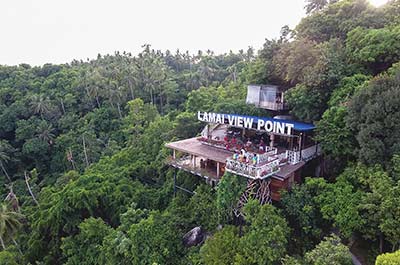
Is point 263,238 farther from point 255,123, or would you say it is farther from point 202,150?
point 255,123

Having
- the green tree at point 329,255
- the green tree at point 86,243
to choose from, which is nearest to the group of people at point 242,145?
the green tree at point 329,255

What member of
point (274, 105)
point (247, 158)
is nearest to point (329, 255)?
point (247, 158)

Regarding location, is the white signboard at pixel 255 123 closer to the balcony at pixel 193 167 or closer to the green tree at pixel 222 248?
the balcony at pixel 193 167

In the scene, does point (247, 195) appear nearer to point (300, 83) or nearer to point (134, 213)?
point (134, 213)

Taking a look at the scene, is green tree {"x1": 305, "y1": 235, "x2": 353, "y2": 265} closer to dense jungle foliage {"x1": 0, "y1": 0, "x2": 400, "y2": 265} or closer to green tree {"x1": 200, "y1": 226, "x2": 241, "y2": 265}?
dense jungle foliage {"x1": 0, "y1": 0, "x2": 400, "y2": 265}

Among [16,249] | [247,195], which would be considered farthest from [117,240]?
[16,249]

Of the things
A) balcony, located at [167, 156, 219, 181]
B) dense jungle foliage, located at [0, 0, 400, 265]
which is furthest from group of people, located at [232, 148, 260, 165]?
balcony, located at [167, 156, 219, 181]

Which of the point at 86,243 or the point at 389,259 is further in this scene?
the point at 86,243
